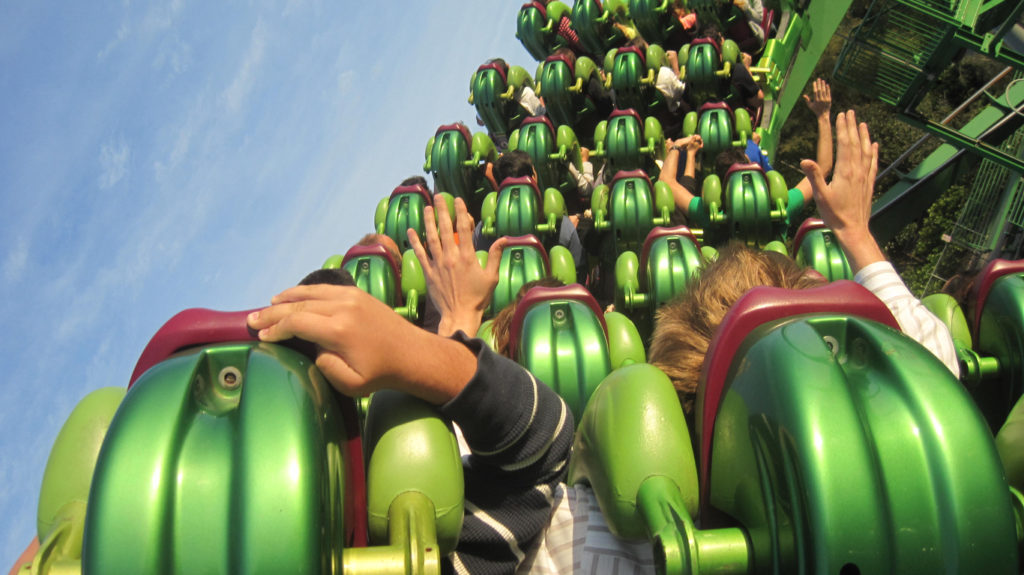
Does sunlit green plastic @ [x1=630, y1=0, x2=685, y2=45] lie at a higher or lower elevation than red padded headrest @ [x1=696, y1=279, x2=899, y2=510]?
higher

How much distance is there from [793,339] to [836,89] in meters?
16.0

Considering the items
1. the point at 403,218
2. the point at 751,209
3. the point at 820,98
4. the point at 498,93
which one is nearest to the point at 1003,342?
the point at 751,209

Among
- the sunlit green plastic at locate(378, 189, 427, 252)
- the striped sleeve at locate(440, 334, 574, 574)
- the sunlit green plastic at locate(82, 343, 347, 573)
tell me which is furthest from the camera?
the sunlit green plastic at locate(378, 189, 427, 252)

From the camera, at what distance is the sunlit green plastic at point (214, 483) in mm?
634

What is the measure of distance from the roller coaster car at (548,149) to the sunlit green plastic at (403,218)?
1216mm

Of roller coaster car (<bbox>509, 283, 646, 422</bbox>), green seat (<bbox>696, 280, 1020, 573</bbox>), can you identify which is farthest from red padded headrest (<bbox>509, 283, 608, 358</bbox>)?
green seat (<bbox>696, 280, 1020, 573</bbox>)

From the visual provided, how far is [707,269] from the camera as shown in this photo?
1254mm

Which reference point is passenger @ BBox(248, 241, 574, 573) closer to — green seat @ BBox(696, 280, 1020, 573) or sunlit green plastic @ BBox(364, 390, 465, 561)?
sunlit green plastic @ BBox(364, 390, 465, 561)

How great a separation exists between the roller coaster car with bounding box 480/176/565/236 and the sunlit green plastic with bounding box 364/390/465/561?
3220mm

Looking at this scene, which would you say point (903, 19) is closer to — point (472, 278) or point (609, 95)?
point (609, 95)

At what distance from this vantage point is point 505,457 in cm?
97

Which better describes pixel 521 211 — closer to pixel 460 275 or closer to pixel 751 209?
pixel 751 209

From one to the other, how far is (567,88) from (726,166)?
6.76ft

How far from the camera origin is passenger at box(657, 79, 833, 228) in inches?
141
